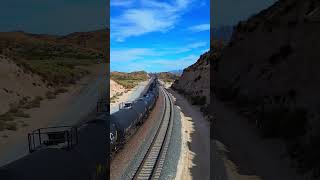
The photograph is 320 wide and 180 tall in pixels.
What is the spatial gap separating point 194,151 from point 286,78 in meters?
13.1

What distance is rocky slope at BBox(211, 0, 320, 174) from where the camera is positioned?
80.0ft

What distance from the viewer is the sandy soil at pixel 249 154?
19.5 meters

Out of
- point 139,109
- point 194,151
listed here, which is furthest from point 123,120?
point 139,109

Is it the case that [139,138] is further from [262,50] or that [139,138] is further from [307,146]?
[262,50]

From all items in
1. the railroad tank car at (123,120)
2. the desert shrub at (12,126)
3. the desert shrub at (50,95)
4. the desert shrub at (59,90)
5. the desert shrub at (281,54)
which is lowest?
the desert shrub at (12,126)

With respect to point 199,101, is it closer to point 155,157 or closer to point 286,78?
point 286,78

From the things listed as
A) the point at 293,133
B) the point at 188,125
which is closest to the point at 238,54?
the point at 188,125

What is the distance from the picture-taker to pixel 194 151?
26.3 m

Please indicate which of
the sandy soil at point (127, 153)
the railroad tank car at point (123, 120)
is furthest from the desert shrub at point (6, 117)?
→ the railroad tank car at point (123, 120)

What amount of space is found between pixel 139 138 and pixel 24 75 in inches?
1675

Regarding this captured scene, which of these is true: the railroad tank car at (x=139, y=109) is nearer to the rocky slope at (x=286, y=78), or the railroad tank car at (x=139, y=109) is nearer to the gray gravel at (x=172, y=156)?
the gray gravel at (x=172, y=156)

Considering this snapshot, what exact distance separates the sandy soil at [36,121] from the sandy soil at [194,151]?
34.8 ft

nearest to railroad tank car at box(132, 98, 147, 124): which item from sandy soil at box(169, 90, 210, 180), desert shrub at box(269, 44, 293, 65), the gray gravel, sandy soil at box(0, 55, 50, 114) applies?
the gray gravel

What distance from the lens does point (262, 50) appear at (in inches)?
2069
